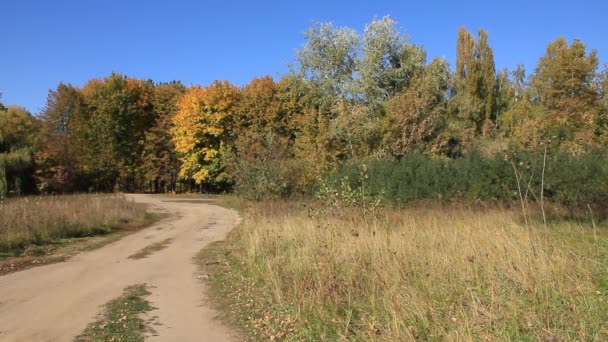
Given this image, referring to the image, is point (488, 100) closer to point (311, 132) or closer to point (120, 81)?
point (311, 132)

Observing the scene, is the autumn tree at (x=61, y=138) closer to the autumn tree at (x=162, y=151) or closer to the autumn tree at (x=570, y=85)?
the autumn tree at (x=162, y=151)

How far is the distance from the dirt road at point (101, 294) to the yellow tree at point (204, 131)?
32029mm

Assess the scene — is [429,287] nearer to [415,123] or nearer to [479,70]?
[415,123]

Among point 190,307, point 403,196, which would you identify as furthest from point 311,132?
point 190,307

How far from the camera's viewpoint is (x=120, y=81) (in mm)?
52281

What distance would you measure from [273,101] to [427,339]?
44.5 metres

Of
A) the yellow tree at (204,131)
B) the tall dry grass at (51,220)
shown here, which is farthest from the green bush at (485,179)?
the yellow tree at (204,131)

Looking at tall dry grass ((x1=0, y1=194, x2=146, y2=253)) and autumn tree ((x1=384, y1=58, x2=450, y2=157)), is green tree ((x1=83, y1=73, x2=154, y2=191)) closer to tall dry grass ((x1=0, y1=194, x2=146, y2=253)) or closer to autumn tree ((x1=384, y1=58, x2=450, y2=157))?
tall dry grass ((x1=0, y1=194, x2=146, y2=253))

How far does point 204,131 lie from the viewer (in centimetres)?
4678

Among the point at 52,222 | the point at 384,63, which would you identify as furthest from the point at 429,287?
the point at 384,63

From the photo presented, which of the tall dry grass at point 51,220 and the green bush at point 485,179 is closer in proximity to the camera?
the tall dry grass at point 51,220

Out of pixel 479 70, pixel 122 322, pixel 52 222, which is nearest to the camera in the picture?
pixel 122 322

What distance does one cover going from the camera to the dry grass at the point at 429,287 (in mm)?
4418

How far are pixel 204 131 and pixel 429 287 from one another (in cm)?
4300
